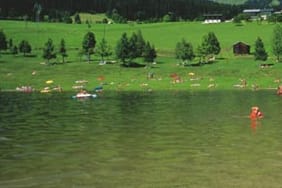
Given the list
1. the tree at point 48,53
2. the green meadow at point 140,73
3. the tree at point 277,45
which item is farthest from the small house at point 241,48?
the tree at point 48,53

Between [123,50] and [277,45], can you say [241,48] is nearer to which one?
[277,45]

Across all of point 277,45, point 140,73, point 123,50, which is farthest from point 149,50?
point 277,45

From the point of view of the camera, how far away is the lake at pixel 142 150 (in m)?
25.0

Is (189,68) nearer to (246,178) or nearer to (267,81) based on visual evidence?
(267,81)

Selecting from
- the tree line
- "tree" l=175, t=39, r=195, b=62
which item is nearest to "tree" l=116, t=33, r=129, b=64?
the tree line

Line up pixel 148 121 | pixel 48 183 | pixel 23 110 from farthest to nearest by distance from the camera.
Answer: pixel 23 110, pixel 148 121, pixel 48 183

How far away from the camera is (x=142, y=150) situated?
33344mm

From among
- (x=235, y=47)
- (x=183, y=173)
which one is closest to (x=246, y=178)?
(x=183, y=173)

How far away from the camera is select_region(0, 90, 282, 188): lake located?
2495cm

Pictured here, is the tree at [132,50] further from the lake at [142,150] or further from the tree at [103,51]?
the lake at [142,150]

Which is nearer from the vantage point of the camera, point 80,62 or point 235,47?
point 80,62

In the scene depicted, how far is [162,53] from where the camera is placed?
17425 cm

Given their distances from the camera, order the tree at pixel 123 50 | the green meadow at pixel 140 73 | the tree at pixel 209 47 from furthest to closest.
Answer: the tree at pixel 209 47 < the tree at pixel 123 50 < the green meadow at pixel 140 73

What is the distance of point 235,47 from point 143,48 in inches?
1128
